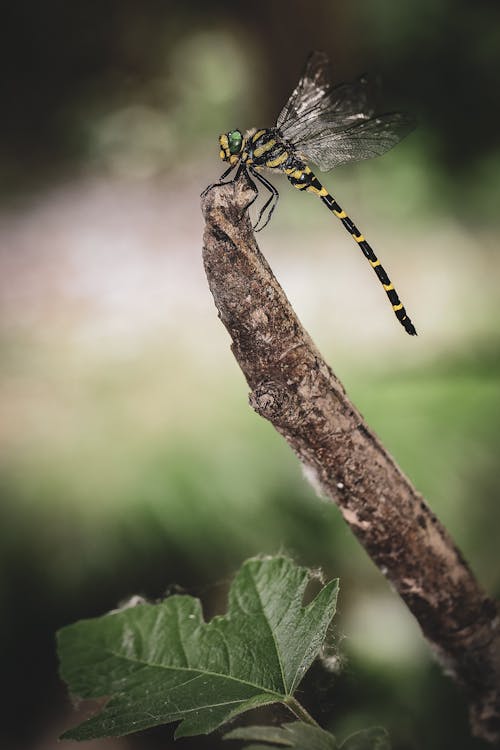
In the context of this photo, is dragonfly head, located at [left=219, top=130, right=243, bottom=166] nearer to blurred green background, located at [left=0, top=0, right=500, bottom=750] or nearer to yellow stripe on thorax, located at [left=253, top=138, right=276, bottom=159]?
yellow stripe on thorax, located at [left=253, top=138, right=276, bottom=159]

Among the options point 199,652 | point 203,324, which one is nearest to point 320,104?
point 199,652

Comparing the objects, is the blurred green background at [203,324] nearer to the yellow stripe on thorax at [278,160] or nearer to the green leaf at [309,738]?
the green leaf at [309,738]

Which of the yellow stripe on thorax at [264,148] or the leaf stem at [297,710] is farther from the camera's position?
the yellow stripe on thorax at [264,148]

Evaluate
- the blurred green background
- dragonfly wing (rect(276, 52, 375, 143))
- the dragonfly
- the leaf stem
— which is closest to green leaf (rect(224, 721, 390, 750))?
the leaf stem

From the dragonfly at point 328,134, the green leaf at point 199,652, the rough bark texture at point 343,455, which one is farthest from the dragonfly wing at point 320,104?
the green leaf at point 199,652

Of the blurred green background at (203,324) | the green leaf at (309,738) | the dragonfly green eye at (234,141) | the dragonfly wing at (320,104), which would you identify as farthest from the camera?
the blurred green background at (203,324)

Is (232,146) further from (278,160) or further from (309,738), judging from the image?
(309,738)
